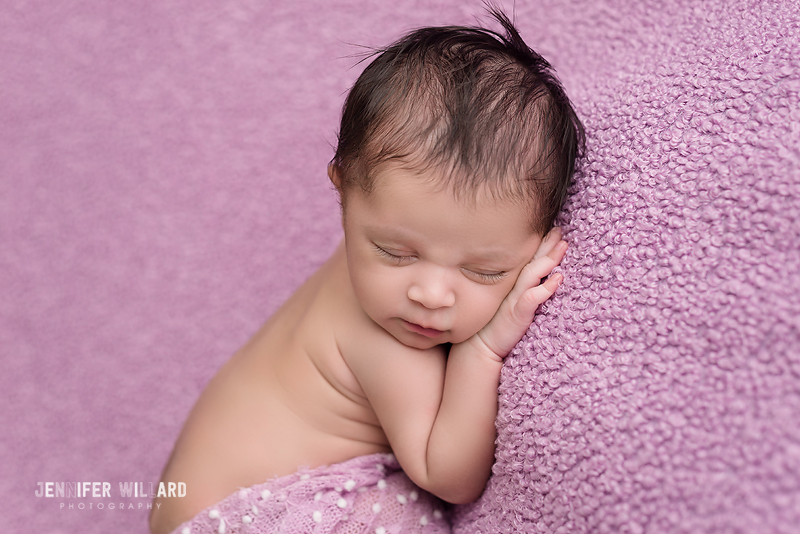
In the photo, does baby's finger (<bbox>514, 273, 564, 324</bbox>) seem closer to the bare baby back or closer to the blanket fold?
the bare baby back

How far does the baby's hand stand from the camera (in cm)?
87

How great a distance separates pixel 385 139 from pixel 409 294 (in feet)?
0.61

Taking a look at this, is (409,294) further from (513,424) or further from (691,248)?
(691,248)

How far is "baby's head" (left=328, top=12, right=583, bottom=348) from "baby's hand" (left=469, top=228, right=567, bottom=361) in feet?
0.05

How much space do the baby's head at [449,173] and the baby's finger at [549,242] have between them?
0.01 m

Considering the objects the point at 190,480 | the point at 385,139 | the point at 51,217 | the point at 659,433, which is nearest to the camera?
the point at 659,433

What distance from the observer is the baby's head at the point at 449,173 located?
81 centimetres

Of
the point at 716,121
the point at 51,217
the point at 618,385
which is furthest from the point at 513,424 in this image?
the point at 51,217

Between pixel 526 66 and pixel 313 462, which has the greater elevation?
pixel 526 66

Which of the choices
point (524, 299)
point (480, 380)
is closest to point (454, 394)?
point (480, 380)

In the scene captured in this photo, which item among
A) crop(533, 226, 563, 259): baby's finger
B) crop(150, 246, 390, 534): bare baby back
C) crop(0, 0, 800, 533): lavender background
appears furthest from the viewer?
crop(150, 246, 390, 534): bare baby back

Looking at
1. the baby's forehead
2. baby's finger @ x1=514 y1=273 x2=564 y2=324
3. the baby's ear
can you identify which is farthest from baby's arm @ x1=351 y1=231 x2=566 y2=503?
the baby's ear

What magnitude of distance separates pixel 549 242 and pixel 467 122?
0.20 metres

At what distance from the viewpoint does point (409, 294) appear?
2.79 feet
